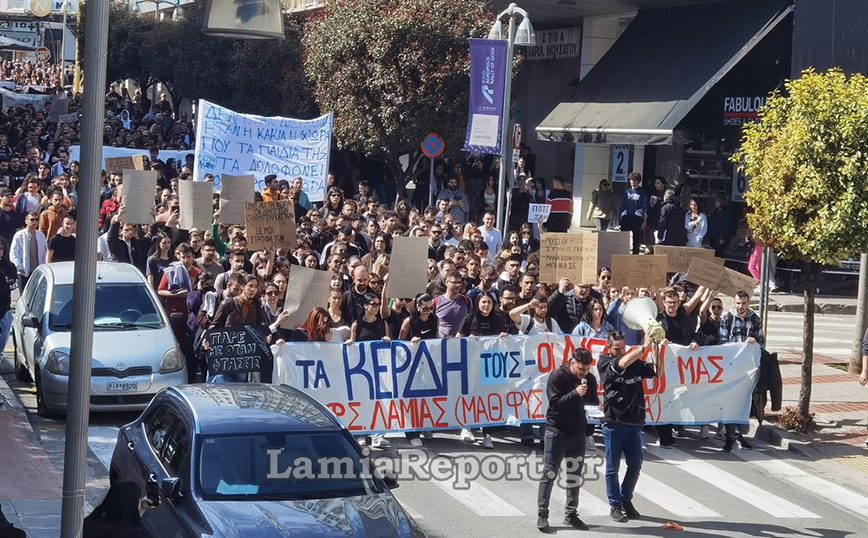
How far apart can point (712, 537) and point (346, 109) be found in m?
17.5

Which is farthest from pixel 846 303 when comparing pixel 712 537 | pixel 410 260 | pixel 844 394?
pixel 712 537

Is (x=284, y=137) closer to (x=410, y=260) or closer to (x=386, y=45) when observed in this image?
(x=386, y=45)

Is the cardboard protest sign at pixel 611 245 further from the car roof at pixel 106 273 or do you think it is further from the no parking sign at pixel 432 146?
the no parking sign at pixel 432 146

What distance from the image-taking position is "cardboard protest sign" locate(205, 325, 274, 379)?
459 inches

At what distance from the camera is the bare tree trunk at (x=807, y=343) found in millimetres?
13703

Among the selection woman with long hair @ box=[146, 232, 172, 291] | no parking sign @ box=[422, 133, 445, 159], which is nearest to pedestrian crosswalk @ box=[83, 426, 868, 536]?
woman with long hair @ box=[146, 232, 172, 291]

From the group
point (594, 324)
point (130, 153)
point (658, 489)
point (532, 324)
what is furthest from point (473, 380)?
point (130, 153)

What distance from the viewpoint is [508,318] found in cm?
1295

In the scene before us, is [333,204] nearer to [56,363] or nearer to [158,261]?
[158,261]

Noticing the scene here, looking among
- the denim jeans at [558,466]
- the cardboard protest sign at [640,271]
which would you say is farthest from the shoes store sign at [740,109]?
the denim jeans at [558,466]

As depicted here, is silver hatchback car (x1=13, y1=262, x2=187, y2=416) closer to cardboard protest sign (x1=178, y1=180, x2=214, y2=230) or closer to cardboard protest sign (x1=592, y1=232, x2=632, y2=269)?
A: cardboard protest sign (x1=178, y1=180, x2=214, y2=230)

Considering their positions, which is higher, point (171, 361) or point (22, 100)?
point (22, 100)

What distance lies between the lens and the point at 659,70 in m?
25.7

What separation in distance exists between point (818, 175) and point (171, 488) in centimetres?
831
